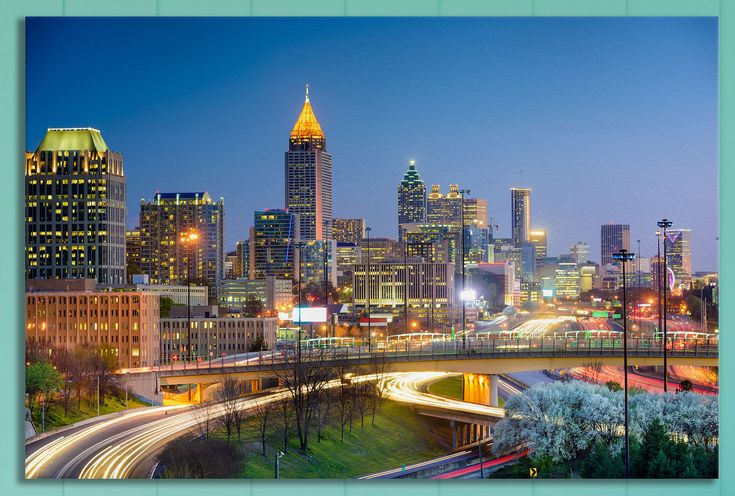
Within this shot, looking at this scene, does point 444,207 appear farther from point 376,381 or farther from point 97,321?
point 97,321

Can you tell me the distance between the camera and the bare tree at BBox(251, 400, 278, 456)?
1492 centimetres

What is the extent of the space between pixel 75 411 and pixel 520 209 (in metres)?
8.21

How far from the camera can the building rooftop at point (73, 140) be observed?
13.0 meters

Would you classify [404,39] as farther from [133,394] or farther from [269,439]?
[133,394]

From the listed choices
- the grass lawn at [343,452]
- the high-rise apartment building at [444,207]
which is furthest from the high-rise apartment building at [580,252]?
the grass lawn at [343,452]

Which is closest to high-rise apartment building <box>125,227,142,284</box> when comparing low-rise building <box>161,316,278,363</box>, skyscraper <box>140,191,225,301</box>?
skyscraper <box>140,191,225,301</box>

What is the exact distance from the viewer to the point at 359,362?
57.9ft

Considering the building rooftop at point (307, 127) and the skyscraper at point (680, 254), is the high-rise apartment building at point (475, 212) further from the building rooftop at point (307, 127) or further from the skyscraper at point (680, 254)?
the building rooftop at point (307, 127)

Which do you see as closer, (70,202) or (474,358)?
(70,202)

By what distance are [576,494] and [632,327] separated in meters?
14.2

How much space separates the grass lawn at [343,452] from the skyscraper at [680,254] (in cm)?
476

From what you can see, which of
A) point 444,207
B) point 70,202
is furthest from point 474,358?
point 70,202

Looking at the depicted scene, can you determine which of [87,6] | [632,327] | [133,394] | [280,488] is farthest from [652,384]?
[87,6]

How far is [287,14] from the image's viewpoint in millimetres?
11125
